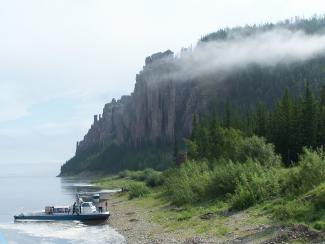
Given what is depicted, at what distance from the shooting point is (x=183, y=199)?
62312mm

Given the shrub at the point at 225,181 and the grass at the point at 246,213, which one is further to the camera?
the shrub at the point at 225,181

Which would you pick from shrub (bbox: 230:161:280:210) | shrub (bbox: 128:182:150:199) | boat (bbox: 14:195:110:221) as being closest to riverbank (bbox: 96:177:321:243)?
shrub (bbox: 230:161:280:210)

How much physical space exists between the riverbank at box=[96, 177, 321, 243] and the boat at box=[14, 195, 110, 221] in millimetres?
3354

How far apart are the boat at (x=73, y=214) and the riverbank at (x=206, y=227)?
3354 mm

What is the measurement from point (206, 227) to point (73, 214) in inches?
1297

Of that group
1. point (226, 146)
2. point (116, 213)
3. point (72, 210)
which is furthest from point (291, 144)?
point (72, 210)

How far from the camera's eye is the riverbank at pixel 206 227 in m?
33.2

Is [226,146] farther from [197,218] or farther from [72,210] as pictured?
[197,218]

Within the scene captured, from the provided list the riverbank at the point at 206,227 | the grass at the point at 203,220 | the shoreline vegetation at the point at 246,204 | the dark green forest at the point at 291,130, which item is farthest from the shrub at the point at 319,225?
the dark green forest at the point at 291,130

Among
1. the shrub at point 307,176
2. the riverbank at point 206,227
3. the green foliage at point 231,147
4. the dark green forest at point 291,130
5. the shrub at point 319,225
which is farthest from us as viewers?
the dark green forest at point 291,130

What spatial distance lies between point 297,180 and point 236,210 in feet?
20.1

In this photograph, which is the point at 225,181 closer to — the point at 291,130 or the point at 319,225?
the point at 319,225

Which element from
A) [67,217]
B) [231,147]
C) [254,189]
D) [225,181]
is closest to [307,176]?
[254,189]

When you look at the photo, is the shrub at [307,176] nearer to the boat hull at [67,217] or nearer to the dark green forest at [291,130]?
the boat hull at [67,217]
